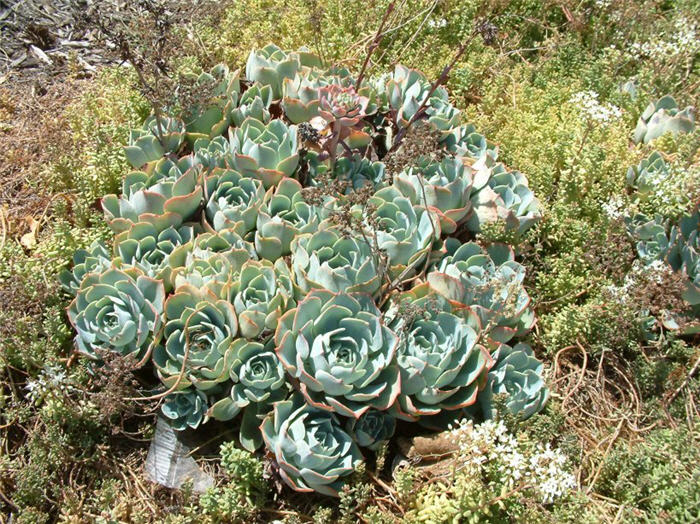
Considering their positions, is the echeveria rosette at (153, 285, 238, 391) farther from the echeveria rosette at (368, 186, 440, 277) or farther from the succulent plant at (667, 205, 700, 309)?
the succulent plant at (667, 205, 700, 309)

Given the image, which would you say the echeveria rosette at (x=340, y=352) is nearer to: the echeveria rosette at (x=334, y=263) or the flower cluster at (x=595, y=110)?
the echeveria rosette at (x=334, y=263)

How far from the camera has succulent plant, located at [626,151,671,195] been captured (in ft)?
11.1

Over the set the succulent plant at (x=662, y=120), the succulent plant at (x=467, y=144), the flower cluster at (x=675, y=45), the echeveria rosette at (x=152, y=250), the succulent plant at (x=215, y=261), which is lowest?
the echeveria rosette at (x=152, y=250)

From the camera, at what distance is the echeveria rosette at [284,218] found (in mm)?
2809

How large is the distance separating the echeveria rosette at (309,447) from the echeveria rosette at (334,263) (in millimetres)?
477

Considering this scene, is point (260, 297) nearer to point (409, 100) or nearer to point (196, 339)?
point (196, 339)

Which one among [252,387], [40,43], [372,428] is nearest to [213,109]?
[252,387]

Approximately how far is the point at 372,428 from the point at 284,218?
1.00 meters

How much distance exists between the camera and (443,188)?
2902 millimetres

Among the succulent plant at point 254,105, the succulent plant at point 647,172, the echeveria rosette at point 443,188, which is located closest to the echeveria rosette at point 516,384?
the echeveria rosette at point 443,188

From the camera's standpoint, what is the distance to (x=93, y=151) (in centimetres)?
334

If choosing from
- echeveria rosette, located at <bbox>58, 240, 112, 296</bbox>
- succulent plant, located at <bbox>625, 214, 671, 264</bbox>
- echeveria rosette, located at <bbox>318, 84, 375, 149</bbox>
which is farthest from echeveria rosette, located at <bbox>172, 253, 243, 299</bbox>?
succulent plant, located at <bbox>625, 214, 671, 264</bbox>

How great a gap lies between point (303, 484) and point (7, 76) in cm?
341

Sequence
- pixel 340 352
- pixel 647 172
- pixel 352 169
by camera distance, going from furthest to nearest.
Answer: pixel 647 172 < pixel 352 169 < pixel 340 352
